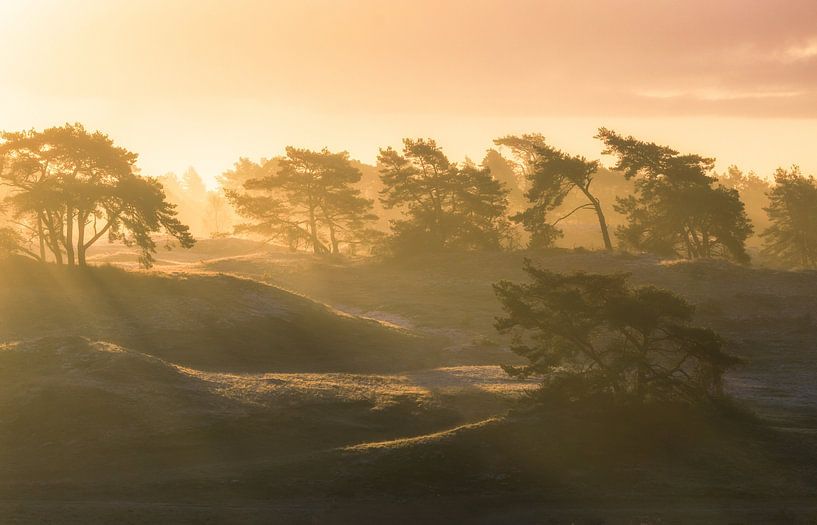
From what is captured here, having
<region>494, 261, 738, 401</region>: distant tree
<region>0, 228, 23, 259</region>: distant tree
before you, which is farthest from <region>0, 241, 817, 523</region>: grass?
<region>0, 228, 23, 259</region>: distant tree

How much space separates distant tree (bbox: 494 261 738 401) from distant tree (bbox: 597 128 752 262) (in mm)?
43181

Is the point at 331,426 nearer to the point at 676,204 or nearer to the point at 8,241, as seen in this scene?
the point at 8,241

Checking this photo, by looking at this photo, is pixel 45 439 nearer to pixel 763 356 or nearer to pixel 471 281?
pixel 763 356

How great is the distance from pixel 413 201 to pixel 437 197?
5445 millimetres

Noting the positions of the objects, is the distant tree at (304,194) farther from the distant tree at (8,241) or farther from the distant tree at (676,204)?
the distant tree at (8,241)

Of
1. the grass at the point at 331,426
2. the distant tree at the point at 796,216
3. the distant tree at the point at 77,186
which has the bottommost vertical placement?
the grass at the point at 331,426

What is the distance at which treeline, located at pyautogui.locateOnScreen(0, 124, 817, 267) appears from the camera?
188 feet

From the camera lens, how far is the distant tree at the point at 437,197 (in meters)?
85.9

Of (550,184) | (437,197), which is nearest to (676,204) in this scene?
(550,184)

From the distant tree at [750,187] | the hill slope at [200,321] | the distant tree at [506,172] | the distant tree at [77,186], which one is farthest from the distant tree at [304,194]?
the distant tree at [750,187]

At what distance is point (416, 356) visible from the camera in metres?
49.8

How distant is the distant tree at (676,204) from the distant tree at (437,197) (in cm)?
1576

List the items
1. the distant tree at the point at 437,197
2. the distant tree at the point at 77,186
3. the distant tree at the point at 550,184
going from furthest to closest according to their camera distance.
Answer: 1. the distant tree at the point at 437,197
2. the distant tree at the point at 550,184
3. the distant tree at the point at 77,186

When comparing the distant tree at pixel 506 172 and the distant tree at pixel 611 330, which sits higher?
the distant tree at pixel 506 172
